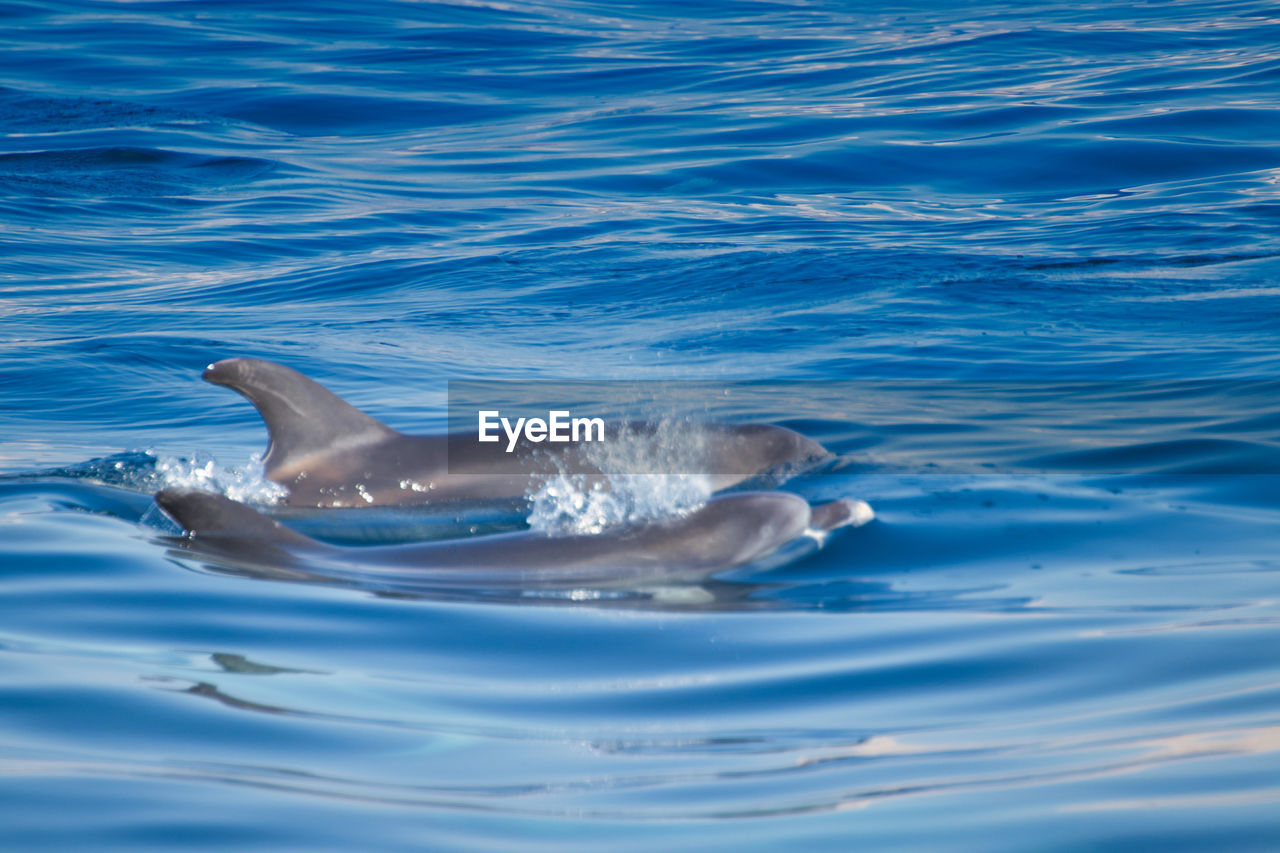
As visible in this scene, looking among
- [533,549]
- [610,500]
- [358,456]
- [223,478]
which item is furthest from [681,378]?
[533,549]

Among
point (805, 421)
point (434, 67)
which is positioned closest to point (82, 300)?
point (805, 421)

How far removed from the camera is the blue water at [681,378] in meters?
3.11

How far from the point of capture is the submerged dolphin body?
7.29m

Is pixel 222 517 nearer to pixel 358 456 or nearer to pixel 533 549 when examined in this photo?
pixel 533 549

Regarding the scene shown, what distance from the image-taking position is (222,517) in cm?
576

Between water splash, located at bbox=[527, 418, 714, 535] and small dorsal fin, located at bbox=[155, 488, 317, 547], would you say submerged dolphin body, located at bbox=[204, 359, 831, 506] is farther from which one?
small dorsal fin, located at bbox=[155, 488, 317, 547]

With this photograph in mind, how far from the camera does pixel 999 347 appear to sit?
36.1 feet

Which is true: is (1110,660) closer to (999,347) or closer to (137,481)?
(137,481)

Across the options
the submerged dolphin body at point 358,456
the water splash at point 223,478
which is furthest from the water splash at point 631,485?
the water splash at point 223,478

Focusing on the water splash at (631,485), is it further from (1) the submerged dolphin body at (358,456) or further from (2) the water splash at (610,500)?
(1) the submerged dolphin body at (358,456)

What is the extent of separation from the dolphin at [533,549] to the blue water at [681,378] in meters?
0.20

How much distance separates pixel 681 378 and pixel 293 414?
149 inches

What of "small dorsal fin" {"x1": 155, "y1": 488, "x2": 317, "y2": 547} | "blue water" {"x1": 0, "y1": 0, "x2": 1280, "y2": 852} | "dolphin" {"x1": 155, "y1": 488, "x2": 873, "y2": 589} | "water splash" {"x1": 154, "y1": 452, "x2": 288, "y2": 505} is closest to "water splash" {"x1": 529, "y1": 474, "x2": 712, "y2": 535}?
"dolphin" {"x1": 155, "y1": 488, "x2": 873, "y2": 589}

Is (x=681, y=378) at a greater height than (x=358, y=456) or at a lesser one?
greater
